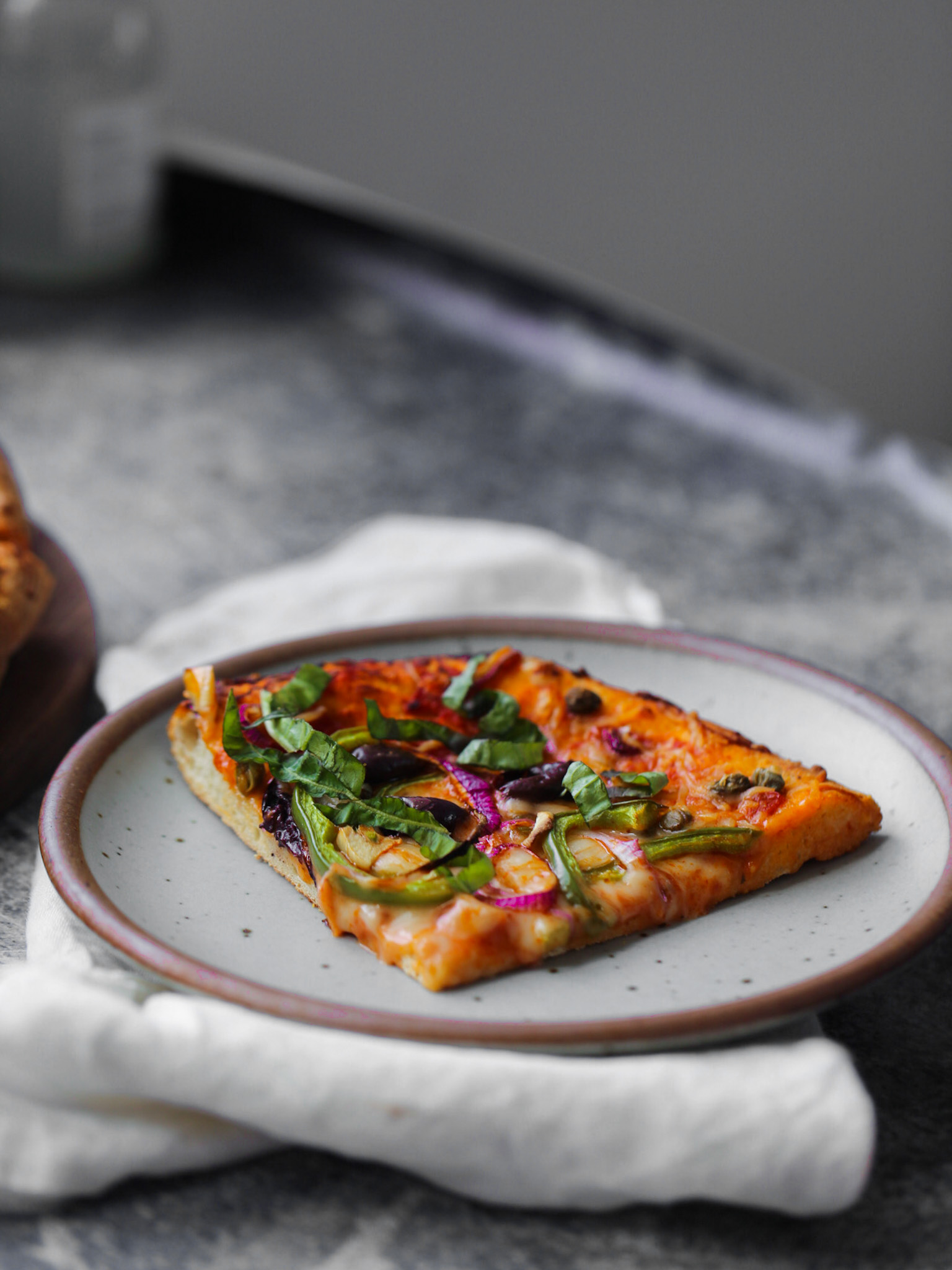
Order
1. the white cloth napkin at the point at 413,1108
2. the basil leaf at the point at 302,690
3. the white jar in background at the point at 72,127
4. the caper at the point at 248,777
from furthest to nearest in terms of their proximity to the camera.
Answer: the white jar in background at the point at 72,127, the basil leaf at the point at 302,690, the caper at the point at 248,777, the white cloth napkin at the point at 413,1108

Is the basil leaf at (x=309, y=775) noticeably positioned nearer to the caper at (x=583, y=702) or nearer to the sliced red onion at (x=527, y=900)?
the sliced red onion at (x=527, y=900)

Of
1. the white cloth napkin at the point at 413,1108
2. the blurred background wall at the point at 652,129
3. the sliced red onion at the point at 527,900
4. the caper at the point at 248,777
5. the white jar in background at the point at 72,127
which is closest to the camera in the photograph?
the white cloth napkin at the point at 413,1108

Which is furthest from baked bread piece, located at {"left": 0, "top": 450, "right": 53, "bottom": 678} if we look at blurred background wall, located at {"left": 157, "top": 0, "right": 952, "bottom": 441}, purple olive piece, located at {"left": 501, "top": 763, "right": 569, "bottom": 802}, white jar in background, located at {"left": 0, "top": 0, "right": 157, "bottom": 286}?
blurred background wall, located at {"left": 157, "top": 0, "right": 952, "bottom": 441}

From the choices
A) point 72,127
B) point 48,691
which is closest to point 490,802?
point 48,691

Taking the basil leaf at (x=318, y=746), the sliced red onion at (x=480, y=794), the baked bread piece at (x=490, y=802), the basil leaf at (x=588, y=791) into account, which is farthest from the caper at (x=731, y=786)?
the basil leaf at (x=318, y=746)

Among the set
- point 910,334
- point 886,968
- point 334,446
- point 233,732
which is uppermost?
point 886,968

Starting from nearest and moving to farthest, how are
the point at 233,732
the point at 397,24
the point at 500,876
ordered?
the point at 500,876 < the point at 233,732 < the point at 397,24

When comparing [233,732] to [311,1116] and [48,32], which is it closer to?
[311,1116]

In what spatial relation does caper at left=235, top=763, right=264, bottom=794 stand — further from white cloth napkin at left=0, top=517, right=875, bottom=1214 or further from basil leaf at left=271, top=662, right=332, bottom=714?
white cloth napkin at left=0, top=517, right=875, bottom=1214

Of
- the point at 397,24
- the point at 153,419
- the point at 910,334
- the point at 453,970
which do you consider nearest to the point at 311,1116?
the point at 453,970
